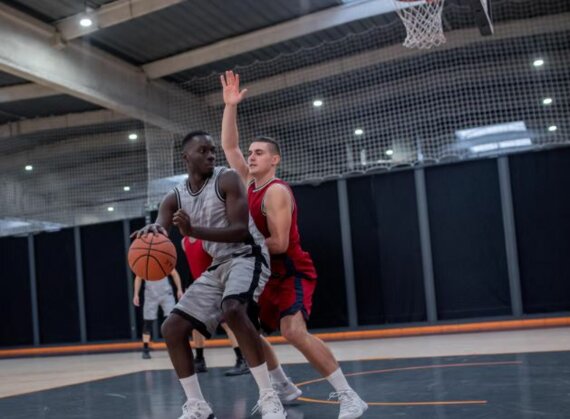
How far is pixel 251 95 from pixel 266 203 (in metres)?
9.67

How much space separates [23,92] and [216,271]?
35.6ft

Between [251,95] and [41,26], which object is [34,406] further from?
[251,95]

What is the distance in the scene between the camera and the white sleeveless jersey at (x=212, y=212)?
13.7 feet

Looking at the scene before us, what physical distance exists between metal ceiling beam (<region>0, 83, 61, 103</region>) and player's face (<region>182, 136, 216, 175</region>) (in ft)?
33.6

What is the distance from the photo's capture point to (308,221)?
1210cm

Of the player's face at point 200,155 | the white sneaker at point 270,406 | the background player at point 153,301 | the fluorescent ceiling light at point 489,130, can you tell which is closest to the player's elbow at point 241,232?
the player's face at point 200,155

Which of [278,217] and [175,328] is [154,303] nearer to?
[278,217]

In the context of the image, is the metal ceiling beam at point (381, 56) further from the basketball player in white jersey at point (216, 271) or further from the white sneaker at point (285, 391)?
the basketball player in white jersey at point (216, 271)

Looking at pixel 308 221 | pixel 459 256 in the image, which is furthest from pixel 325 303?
pixel 459 256

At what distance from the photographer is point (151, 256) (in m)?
4.01

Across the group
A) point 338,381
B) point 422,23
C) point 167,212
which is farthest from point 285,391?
point 422,23

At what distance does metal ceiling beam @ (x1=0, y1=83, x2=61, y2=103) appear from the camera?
44.5ft

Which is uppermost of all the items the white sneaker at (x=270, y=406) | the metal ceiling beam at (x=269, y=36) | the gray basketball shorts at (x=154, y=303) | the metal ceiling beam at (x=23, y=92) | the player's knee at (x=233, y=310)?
the metal ceiling beam at (x=269, y=36)

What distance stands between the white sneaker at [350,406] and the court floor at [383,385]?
99 mm
